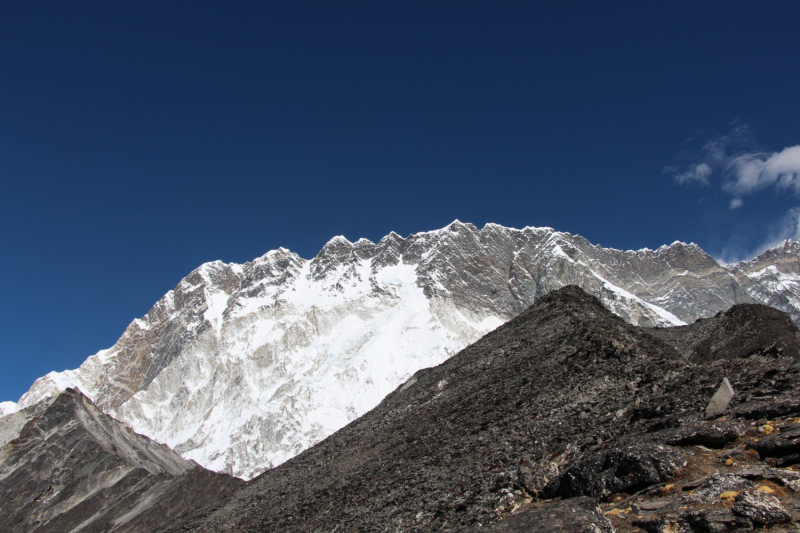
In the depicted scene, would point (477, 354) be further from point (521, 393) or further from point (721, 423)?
point (721, 423)

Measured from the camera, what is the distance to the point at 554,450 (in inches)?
521

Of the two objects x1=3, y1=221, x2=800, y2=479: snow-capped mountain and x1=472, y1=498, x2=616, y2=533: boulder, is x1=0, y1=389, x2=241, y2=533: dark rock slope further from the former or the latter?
x1=3, y1=221, x2=800, y2=479: snow-capped mountain

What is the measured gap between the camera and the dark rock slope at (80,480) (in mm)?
44375

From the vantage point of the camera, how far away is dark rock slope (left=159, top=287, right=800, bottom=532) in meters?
8.59

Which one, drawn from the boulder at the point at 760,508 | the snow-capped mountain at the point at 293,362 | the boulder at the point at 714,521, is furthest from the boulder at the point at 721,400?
the snow-capped mountain at the point at 293,362

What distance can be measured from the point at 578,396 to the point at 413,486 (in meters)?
6.04

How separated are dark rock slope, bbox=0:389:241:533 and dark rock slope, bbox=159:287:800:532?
25258mm

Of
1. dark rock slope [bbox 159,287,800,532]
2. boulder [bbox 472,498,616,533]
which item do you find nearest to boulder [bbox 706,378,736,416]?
dark rock slope [bbox 159,287,800,532]

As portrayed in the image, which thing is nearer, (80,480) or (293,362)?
(80,480)

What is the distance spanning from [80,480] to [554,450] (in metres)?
51.1

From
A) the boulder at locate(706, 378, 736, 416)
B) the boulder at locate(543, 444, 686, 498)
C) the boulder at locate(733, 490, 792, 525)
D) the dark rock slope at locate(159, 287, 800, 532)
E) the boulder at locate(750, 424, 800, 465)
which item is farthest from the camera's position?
the boulder at locate(706, 378, 736, 416)

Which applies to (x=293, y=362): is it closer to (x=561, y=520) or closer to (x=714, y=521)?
(x=561, y=520)

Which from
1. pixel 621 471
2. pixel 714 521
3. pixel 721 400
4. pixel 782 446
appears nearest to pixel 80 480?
pixel 621 471

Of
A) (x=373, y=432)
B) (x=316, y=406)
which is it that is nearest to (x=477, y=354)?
(x=373, y=432)
